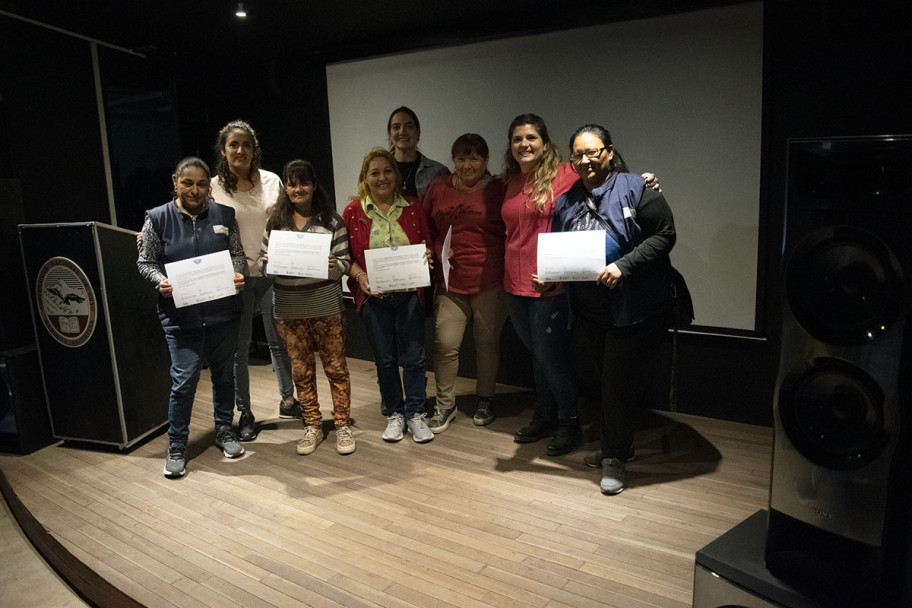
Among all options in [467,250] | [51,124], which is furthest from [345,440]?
[51,124]

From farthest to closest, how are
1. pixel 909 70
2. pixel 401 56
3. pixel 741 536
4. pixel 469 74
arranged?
pixel 401 56 < pixel 469 74 < pixel 909 70 < pixel 741 536

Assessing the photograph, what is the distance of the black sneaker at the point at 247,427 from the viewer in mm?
3410

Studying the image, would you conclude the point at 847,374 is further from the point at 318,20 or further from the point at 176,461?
the point at 318,20

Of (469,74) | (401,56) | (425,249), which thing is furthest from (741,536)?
(401,56)

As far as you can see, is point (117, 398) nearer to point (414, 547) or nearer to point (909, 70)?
point (414, 547)

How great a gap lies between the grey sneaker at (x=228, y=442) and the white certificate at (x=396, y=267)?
106 cm

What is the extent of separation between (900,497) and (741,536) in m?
0.43

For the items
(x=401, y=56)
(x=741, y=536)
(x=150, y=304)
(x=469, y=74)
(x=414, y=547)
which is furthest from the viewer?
(x=401, y=56)

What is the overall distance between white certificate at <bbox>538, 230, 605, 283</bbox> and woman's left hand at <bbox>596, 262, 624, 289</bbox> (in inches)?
2.0

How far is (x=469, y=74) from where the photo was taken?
403cm

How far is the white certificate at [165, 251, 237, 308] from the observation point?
2818 mm

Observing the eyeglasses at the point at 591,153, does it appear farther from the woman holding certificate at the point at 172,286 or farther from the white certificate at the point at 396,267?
the woman holding certificate at the point at 172,286

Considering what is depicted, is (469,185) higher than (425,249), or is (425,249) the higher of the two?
(469,185)

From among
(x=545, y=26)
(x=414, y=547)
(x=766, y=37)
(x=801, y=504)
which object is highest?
(x=545, y=26)
